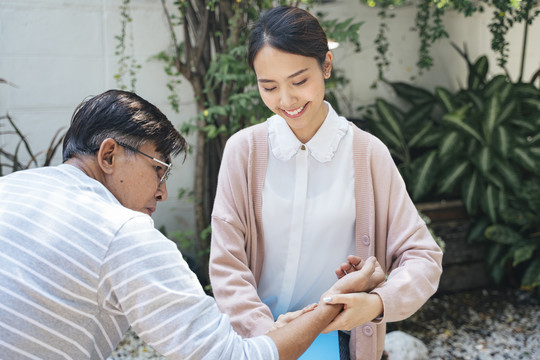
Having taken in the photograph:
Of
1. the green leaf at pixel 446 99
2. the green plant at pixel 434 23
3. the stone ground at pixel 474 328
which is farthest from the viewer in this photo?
the green leaf at pixel 446 99

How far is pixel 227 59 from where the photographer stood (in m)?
3.25

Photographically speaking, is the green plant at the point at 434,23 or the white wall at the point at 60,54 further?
the green plant at the point at 434,23

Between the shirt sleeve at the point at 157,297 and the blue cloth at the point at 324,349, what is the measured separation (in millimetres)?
375

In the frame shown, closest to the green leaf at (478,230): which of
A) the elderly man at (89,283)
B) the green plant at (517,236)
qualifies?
the green plant at (517,236)

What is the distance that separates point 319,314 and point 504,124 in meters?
3.29

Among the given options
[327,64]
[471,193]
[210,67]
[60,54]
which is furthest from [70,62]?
[471,193]

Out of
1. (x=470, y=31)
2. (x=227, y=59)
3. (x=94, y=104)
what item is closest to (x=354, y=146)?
(x=94, y=104)

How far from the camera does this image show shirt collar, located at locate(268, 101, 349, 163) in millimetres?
1590

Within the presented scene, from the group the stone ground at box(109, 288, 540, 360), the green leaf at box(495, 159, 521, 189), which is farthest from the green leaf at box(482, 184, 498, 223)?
the stone ground at box(109, 288, 540, 360)

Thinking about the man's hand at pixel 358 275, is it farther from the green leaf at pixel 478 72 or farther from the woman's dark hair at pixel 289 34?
the green leaf at pixel 478 72

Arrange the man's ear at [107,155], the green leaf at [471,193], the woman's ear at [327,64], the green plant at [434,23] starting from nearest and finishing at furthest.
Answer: the man's ear at [107,155] → the woman's ear at [327,64] → the green plant at [434,23] → the green leaf at [471,193]

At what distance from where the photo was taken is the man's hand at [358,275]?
4.55 ft

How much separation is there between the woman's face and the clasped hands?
46 centimetres

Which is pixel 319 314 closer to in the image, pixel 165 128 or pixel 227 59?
pixel 165 128
